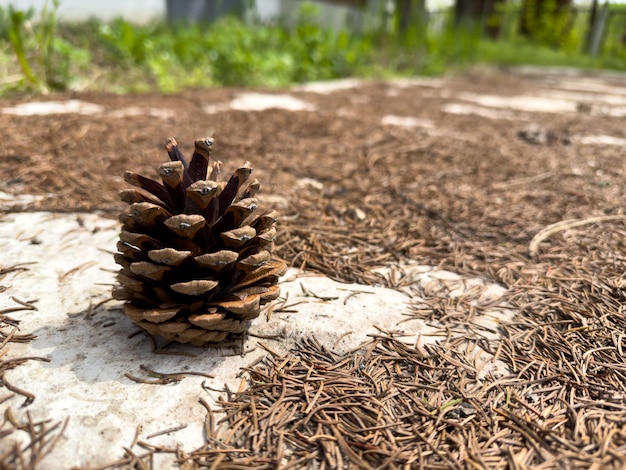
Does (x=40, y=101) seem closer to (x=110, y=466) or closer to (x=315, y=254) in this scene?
(x=315, y=254)

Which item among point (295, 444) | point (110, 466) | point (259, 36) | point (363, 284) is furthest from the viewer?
point (259, 36)

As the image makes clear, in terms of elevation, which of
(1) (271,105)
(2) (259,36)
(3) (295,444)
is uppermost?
(2) (259,36)

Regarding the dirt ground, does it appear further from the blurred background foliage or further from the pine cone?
the blurred background foliage

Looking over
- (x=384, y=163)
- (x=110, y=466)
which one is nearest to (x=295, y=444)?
(x=110, y=466)

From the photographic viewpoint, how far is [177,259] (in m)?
1.12

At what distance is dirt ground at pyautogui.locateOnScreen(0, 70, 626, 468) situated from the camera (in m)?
1.13

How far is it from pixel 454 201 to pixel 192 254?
62.5 inches

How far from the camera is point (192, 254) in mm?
1170

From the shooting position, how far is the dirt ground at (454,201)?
3.71 feet

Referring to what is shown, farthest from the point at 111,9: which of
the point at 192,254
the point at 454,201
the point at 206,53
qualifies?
the point at 192,254

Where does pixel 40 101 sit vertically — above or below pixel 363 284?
above

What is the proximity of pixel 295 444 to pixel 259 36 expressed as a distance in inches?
295

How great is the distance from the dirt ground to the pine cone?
497 mm

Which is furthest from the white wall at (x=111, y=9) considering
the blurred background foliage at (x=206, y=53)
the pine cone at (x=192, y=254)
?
the pine cone at (x=192, y=254)
